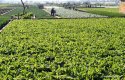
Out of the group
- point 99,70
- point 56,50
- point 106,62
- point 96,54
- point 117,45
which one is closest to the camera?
point 99,70

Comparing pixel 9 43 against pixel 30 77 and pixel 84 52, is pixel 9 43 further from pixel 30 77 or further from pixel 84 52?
pixel 30 77

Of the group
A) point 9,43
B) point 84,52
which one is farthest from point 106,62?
point 9,43

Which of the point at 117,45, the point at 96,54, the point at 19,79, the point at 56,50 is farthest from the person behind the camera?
the point at 117,45

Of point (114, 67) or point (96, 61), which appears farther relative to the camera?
point (96, 61)

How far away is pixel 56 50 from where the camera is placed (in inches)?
481

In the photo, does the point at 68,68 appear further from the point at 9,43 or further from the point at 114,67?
the point at 9,43

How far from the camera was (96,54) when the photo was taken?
37.2ft

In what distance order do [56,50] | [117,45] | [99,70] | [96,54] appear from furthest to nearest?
1. [117,45]
2. [56,50]
3. [96,54]
4. [99,70]

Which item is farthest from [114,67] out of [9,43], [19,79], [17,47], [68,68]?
[9,43]

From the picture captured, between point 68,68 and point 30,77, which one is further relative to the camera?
point 68,68

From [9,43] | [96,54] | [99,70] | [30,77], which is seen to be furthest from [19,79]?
[9,43]

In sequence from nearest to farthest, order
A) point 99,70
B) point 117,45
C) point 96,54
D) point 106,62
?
point 99,70, point 106,62, point 96,54, point 117,45

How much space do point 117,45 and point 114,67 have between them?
4.31 meters

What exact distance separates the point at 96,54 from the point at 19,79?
4.01 meters
